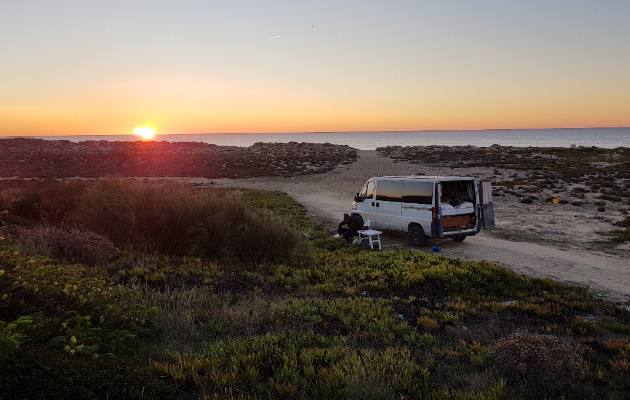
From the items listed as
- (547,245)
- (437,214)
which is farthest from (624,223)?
(437,214)

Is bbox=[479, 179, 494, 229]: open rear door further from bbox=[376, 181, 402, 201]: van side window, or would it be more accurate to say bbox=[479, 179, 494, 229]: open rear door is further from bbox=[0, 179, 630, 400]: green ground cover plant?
bbox=[0, 179, 630, 400]: green ground cover plant

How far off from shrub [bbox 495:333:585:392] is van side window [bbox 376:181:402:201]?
9.85 metres

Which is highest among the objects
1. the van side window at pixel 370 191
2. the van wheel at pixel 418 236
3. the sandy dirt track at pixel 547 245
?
the van side window at pixel 370 191

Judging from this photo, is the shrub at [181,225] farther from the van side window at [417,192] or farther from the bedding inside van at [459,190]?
the bedding inside van at [459,190]

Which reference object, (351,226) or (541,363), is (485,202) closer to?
(351,226)

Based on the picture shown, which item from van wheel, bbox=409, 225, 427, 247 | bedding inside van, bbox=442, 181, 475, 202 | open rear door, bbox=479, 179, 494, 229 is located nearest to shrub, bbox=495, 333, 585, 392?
van wheel, bbox=409, 225, 427, 247

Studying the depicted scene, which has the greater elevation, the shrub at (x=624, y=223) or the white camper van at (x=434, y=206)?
the white camper van at (x=434, y=206)

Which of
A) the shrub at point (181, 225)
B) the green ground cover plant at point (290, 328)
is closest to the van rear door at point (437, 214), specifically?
the green ground cover plant at point (290, 328)

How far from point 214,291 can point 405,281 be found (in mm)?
4491

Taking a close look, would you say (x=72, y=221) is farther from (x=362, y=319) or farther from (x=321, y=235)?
(x=362, y=319)

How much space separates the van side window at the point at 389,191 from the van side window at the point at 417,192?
259 millimetres

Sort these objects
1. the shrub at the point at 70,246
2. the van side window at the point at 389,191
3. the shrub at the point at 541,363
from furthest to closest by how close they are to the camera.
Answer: the van side window at the point at 389,191 → the shrub at the point at 70,246 → the shrub at the point at 541,363

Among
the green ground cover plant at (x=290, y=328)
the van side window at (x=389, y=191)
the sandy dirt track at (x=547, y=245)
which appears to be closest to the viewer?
the green ground cover plant at (x=290, y=328)

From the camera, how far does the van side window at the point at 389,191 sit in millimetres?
14844
